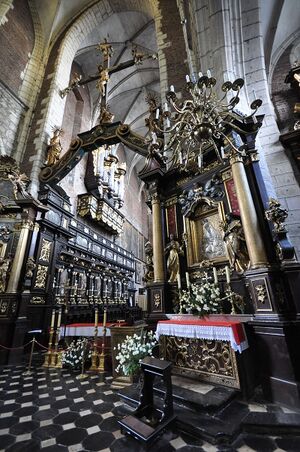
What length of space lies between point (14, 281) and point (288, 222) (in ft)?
22.2

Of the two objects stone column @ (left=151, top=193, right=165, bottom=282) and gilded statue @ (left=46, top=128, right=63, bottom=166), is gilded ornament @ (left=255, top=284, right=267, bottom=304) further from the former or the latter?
gilded statue @ (left=46, top=128, right=63, bottom=166)

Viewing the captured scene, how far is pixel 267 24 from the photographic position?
235 inches

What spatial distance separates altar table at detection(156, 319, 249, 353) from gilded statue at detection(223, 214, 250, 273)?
3.36 feet

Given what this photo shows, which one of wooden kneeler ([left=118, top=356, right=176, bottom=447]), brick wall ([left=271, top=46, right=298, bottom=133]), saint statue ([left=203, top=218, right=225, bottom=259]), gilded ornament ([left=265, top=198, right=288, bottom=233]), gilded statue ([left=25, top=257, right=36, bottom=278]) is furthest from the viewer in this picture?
gilded statue ([left=25, top=257, right=36, bottom=278])

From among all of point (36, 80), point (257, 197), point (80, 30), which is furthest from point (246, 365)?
point (80, 30)

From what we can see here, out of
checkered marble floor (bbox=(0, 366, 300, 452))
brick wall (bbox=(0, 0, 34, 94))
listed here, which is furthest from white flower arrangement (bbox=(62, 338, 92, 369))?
brick wall (bbox=(0, 0, 34, 94))

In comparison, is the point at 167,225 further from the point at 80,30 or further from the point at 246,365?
the point at 80,30

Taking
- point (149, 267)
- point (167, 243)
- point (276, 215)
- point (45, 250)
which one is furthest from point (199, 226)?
point (45, 250)

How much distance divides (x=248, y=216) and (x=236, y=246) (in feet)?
1.83

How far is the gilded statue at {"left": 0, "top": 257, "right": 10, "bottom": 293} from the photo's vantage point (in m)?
5.73

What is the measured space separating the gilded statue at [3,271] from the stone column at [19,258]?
123mm

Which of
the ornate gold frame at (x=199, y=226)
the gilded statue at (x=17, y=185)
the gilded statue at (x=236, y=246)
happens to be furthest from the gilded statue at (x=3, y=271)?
the gilded statue at (x=236, y=246)

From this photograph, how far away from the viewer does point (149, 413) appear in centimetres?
252

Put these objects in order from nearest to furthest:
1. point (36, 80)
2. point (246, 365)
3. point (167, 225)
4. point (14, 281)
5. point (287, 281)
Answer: point (246, 365)
point (287, 281)
point (167, 225)
point (14, 281)
point (36, 80)
